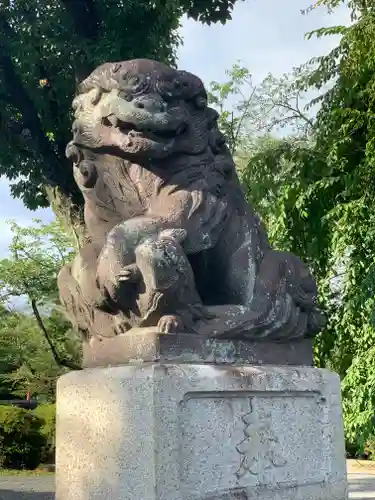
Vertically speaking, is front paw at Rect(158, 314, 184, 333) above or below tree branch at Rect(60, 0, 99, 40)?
below

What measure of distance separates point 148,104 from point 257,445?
153cm

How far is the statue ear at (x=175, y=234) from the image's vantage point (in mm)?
2961

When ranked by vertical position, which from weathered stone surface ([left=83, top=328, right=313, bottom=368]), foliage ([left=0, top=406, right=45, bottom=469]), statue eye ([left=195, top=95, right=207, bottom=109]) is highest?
statue eye ([left=195, top=95, right=207, bottom=109])

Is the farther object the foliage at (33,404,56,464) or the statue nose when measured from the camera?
the foliage at (33,404,56,464)

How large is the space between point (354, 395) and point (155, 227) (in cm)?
397

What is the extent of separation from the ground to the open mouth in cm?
638

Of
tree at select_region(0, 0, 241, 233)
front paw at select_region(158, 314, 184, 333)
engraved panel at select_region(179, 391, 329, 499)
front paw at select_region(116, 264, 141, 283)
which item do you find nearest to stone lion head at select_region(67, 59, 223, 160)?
front paw at select_region(116, 264, 141, 283)

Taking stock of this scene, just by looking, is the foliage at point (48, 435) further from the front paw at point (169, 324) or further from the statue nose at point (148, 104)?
the front paw at point (169, 324)

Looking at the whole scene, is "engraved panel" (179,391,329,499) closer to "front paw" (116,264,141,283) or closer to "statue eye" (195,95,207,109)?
"front paw" (116,264,141,283)

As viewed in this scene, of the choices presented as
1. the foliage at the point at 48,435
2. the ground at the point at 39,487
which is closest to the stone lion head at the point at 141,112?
the ground at the point at 39,487

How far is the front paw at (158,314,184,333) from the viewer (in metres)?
2.82

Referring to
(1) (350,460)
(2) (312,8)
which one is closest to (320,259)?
(2) (312,8)

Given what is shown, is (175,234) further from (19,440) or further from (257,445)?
(19,440)

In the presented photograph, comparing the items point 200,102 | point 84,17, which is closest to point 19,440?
point 84,17
